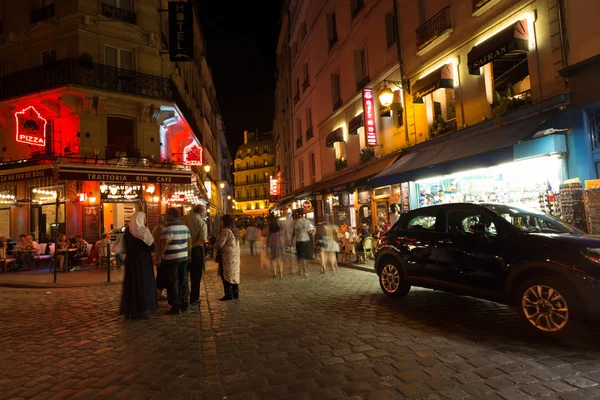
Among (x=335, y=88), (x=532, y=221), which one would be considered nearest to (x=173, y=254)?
(x=532, y=221)

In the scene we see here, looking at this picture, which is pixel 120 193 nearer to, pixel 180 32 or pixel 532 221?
pixel 180 32

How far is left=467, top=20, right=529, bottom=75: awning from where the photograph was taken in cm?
918

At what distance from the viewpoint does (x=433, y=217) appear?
6.62 m

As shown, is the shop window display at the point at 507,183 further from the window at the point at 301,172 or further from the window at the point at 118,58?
the window at the point at 301,172

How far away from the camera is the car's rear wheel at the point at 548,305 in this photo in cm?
426

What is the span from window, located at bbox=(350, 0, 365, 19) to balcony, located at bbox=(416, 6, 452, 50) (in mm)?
5204

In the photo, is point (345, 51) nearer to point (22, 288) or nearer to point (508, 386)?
point (22, 288)

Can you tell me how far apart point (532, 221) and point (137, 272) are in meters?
6.26

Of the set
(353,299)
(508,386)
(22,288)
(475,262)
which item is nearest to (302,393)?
(508,386)

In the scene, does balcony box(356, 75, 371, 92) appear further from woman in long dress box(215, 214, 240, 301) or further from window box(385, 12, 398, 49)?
woman in long dress box(215, 214, 240, 301)

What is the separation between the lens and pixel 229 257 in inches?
295

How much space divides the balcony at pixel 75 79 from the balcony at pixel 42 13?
106 inches

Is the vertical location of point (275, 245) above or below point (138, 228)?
below

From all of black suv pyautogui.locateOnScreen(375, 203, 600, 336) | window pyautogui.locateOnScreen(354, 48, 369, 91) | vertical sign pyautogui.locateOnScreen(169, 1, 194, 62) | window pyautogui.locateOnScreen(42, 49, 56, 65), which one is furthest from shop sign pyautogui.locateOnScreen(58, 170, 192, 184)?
black suv pyautogui.locateOnScreen(375, 203, 600, 336)
